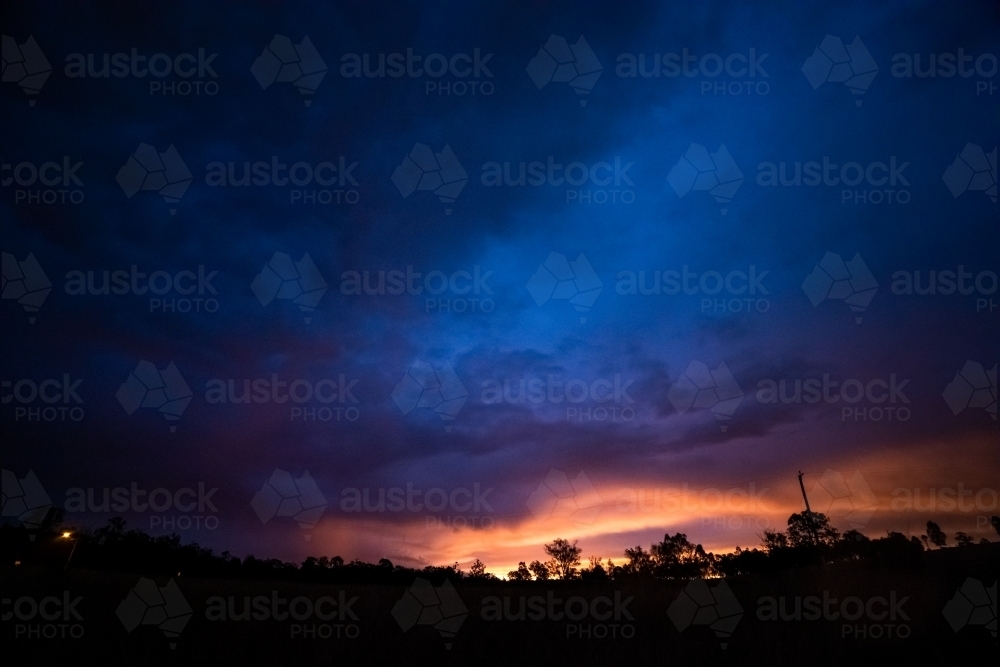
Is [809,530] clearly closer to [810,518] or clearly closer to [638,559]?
[810,518]

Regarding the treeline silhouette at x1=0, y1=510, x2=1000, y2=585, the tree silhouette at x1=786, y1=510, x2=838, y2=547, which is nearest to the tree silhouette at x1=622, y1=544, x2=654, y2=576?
the treeline silhouette at x1=0, y1=510, x2=1000, y2=585

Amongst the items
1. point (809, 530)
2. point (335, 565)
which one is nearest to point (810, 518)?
point (809, 530)

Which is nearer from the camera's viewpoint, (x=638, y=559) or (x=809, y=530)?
(x=809, y=530)

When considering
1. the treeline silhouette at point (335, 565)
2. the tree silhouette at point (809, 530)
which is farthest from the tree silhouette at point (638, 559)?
the tree silhouette at point (809, 530)

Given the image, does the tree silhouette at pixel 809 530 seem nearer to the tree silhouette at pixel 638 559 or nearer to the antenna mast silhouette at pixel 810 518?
the antenna mast silhouette at pixel 810 518

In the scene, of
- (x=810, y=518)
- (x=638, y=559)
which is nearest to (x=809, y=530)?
(x=810, y=518)

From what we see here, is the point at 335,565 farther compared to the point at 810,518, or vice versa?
the point at 335,565

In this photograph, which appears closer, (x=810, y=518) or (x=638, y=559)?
(x=810, y=518)

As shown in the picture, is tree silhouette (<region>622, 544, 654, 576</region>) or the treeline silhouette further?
tree silhouette (<region>622, 544, 654, 576</region>)

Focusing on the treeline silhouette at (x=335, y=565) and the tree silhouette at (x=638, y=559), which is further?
the tree silhouette at (x=638, y=559)

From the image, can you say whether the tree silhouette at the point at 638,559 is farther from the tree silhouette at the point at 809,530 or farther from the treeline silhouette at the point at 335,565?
the tree silhouette at the point at 809,530

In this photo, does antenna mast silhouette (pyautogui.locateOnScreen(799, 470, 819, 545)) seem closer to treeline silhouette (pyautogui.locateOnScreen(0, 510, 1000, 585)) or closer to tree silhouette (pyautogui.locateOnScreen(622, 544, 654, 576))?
treeline silhouette (pyautogui.locateOnScreen(0, 510, 1000, 585))

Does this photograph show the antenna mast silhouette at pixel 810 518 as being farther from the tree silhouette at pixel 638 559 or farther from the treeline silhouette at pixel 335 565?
the tree silhouette at pixel 638 559

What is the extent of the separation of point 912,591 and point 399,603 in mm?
12396
